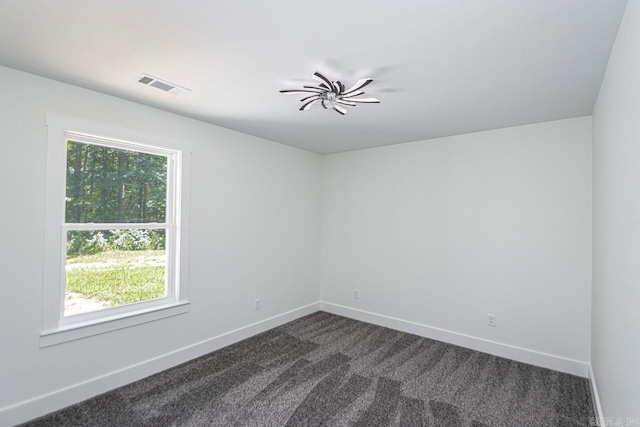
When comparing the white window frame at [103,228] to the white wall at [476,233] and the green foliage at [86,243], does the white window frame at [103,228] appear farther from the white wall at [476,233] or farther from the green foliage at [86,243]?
the white wall at [476,233]

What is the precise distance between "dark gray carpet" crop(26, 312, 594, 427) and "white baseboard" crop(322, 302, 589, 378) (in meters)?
0.09

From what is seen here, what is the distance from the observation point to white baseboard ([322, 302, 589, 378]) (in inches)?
116

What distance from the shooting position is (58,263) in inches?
92.1

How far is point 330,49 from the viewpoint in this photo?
1.82 m

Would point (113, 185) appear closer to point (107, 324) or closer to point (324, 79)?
point (107, 324)

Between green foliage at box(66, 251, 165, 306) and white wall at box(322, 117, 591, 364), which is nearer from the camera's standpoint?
green foliage at box(66, 251, 165, 306)

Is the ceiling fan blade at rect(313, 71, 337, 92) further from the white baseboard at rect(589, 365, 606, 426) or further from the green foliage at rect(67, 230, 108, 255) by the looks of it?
the white baseboard at rect(589, 365, 606, 426)

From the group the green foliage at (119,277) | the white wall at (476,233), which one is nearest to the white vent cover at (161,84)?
the green foliage at (119,277)

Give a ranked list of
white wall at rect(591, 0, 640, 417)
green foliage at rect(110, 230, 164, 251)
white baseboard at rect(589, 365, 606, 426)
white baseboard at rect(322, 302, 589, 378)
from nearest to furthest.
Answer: white wall at rect(591, 0, 640, 417) → white baseboard at rect(589, 365, 606, 426) → green foliage at rect(110, 230, 164, 251) → white baseboard at rect(322, 302, 589, 378)

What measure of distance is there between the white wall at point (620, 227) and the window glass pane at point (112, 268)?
3355mm

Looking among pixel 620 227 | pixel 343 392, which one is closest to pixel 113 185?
pixel 343 392

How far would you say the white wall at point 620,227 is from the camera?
1.30 m

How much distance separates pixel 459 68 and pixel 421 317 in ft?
9.49

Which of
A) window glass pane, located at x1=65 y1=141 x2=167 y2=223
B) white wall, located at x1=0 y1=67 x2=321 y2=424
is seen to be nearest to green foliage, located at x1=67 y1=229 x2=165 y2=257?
window glass pane, located at x1=65 y1=141 x2=167 y2=223
